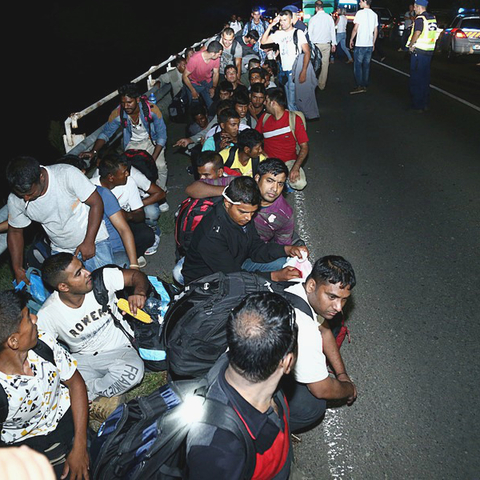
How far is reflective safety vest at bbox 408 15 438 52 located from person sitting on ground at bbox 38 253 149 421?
31.5 ft

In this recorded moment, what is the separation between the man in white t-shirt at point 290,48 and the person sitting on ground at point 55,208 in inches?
255

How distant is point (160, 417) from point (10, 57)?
3408 centimetres

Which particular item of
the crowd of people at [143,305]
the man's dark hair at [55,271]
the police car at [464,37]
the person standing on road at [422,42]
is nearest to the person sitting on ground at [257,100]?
the crowd of people at [143,305]

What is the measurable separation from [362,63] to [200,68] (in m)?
5.75

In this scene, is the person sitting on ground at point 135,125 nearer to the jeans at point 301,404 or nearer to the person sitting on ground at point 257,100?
the person sitting on ground at point 257,100

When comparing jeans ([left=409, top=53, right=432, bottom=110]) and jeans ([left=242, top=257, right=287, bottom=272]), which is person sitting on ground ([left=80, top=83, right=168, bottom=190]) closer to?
jeans ([left=242, top=257, right=287, bottom=272])

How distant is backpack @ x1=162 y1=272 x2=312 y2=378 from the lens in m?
3.01

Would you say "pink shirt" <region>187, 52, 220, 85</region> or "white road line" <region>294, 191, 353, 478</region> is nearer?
"white road line" <region>294, 191, 353, 478</region>

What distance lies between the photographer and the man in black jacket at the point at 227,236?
3855mm

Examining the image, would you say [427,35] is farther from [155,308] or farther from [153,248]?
[155,308]

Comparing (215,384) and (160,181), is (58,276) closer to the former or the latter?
(215,384)

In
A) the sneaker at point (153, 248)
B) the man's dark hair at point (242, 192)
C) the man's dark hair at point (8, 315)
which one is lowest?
the sneaker at point (153, 248)

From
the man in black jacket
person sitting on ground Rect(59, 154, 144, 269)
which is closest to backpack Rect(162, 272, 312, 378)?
the man in black jacket

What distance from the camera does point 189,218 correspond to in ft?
14.7
